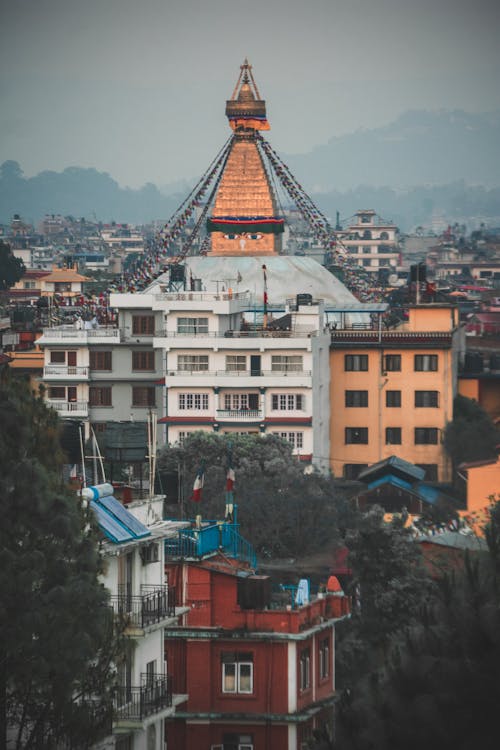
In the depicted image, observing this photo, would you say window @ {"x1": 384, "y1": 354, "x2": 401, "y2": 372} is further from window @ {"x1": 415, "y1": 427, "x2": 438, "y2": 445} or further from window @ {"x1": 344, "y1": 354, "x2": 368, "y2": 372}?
window @ {"x1": 415, "y1": 427, "x2": 438, "y2": 445}

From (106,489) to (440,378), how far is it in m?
40.1

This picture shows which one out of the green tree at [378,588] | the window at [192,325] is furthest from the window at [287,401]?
the green tree at [378,588]

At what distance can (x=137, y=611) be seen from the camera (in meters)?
30.3

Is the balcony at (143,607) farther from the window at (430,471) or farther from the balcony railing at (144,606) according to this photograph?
the window at (430,471)

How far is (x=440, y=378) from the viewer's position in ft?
229

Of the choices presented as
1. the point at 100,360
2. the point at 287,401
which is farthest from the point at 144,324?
the point at 287,401

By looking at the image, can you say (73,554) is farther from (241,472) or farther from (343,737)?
(241,472)

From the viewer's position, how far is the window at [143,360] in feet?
217

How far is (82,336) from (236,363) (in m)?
4.59

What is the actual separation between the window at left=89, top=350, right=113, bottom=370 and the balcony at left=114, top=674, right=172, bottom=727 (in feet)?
117

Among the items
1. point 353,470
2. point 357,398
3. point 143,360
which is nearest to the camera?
point 143,360

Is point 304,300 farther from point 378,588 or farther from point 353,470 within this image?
point 378,588

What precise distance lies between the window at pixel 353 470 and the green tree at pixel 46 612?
41.5 meters

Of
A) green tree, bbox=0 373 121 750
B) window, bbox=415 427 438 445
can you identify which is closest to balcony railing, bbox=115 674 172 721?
green tree, bbox=0 373 121 750
